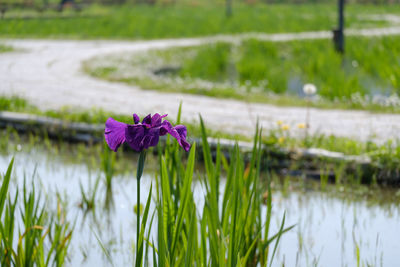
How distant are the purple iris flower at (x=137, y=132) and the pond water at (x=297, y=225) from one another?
4.52ft

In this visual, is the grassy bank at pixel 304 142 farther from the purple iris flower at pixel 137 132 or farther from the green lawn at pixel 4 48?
the green lawn at pixel 4 48

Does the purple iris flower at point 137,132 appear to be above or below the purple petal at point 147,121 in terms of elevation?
below

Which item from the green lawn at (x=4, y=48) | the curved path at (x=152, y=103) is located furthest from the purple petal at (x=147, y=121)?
the green lawn at (x=4, y=48)

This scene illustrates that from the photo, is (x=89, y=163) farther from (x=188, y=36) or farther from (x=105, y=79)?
(x=188, y=36)

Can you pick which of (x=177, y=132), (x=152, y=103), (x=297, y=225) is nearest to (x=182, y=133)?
(x=177, y=132)

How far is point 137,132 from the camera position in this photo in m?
1.50

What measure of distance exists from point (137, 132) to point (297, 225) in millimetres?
2330

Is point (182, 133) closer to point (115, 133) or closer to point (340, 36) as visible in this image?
point (115, 133)

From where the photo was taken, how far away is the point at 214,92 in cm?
856

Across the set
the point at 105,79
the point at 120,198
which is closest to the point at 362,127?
the point at 120,198

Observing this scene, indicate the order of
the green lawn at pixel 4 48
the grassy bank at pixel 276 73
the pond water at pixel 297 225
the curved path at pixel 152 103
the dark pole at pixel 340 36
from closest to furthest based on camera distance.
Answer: the pond water at pixel 297 225, the curved path at pixel 152 103, the grassy bank at pixel 276 73, the dark pole at pixel 340 36, the green lawn at pixel 4 48

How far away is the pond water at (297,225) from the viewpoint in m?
3.20

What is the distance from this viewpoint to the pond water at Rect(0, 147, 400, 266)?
3.20 metres

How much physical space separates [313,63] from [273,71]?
0.95 m
